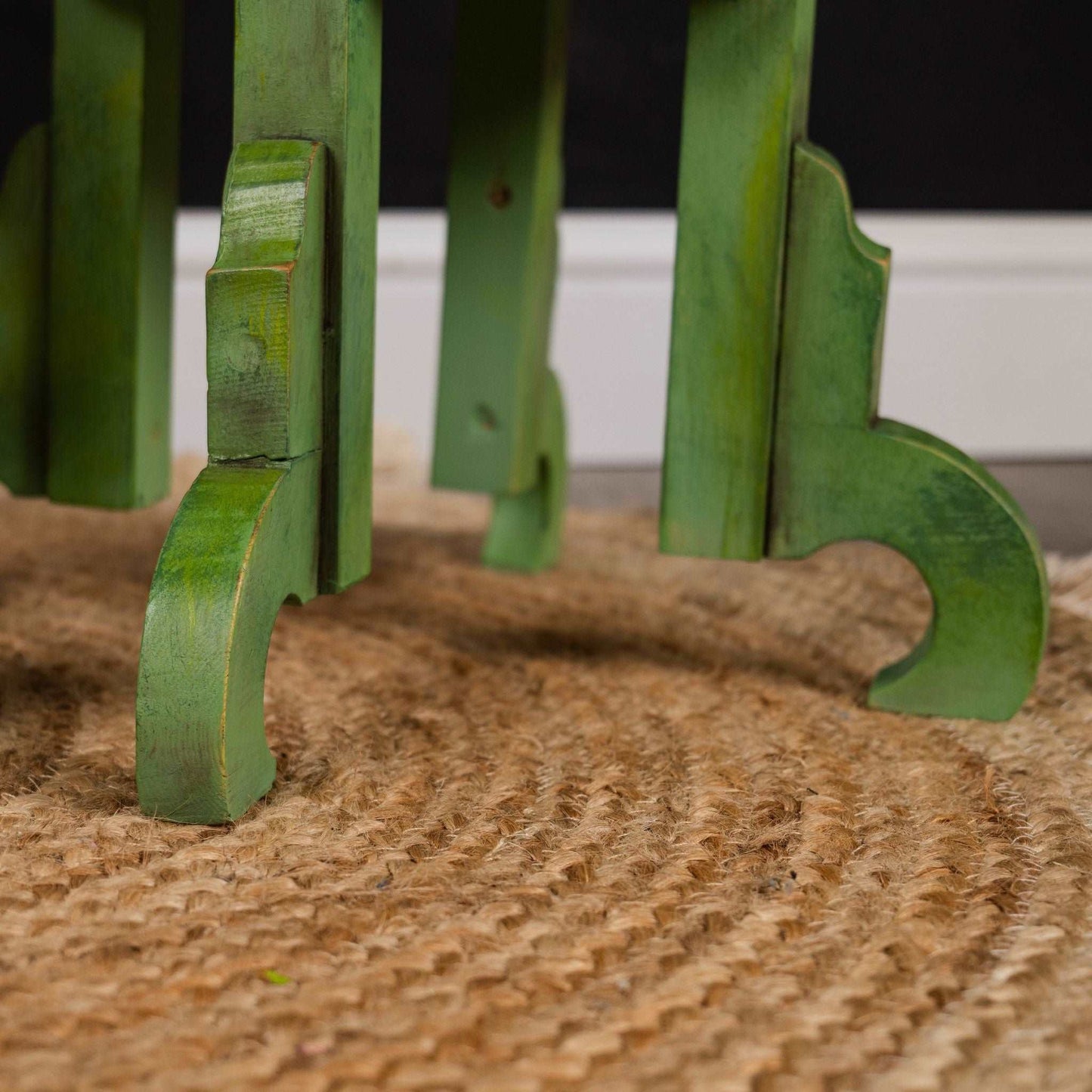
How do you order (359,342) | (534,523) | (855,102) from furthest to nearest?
(855,102), (534,523), (359,342)

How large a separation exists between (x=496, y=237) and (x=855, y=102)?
2.84ft

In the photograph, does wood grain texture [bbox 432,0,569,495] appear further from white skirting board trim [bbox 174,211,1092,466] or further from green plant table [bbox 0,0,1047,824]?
white skirting board trim [bbox 174,211,1092,466]

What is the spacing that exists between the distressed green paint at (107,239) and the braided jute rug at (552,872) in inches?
3.5

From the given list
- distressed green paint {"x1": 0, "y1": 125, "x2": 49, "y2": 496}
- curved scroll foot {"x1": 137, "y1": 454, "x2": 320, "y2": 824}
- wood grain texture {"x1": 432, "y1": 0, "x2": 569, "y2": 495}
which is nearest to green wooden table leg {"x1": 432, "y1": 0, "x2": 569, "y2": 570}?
wood grain texture {"x1": 432, "y1": 0, "x2": 569, "y2": 495}

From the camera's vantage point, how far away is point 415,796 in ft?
1.94

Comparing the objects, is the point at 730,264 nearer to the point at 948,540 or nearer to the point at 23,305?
the point at 948,540

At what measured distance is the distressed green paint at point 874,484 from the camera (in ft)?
2.22

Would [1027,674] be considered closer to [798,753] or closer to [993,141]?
[798,753]

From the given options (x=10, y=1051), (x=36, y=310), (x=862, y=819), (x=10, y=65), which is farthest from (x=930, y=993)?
(x=10, y=65)

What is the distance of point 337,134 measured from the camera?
2.00ft

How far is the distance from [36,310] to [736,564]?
46 cm

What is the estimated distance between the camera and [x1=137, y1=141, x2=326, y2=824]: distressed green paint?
0.55 metres

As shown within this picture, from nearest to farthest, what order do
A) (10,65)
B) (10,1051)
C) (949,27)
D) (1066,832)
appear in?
(10,1051), (1066,832), (10,65), (949,27)

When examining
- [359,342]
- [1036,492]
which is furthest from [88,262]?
[1036,492]
